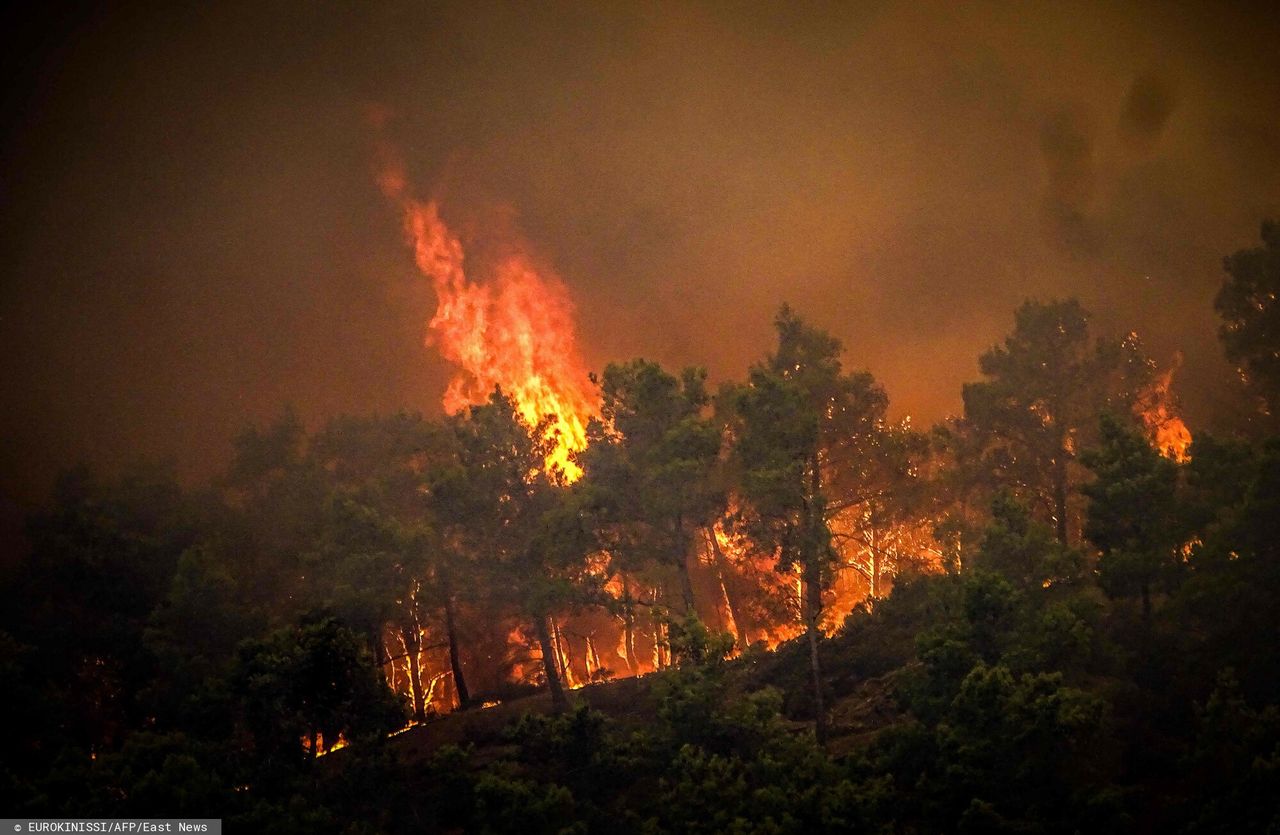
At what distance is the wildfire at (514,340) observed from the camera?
65562 mm

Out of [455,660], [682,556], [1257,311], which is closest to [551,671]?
[455,660]

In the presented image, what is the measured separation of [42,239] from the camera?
159500 millimetres

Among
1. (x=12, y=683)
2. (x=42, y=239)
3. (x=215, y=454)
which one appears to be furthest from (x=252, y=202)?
Answer: (x=12, y=683)

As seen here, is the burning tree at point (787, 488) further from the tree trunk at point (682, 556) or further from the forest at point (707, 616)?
the tree trunk at point (682, 556)

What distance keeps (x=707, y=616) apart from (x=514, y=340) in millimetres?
37770

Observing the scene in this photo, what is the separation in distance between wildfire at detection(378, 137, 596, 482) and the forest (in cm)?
2356

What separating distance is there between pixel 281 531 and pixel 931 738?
3056 centimetres

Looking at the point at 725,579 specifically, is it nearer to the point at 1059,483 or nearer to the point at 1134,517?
the point at 1059,483

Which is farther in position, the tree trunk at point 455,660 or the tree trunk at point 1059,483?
the tree trunk at point 455,660

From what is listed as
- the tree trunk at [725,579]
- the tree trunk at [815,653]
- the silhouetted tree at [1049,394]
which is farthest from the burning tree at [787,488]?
the silhouetted tree at [1049,394]

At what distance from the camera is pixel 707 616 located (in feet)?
155

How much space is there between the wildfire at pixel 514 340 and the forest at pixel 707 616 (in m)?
23.6

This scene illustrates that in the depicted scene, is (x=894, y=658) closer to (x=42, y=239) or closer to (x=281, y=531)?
(x=281, y=531)

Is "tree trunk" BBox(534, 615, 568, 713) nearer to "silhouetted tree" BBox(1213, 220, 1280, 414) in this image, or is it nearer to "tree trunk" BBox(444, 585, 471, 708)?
"tree trunk" BBox(444, 585, 471, 708)
